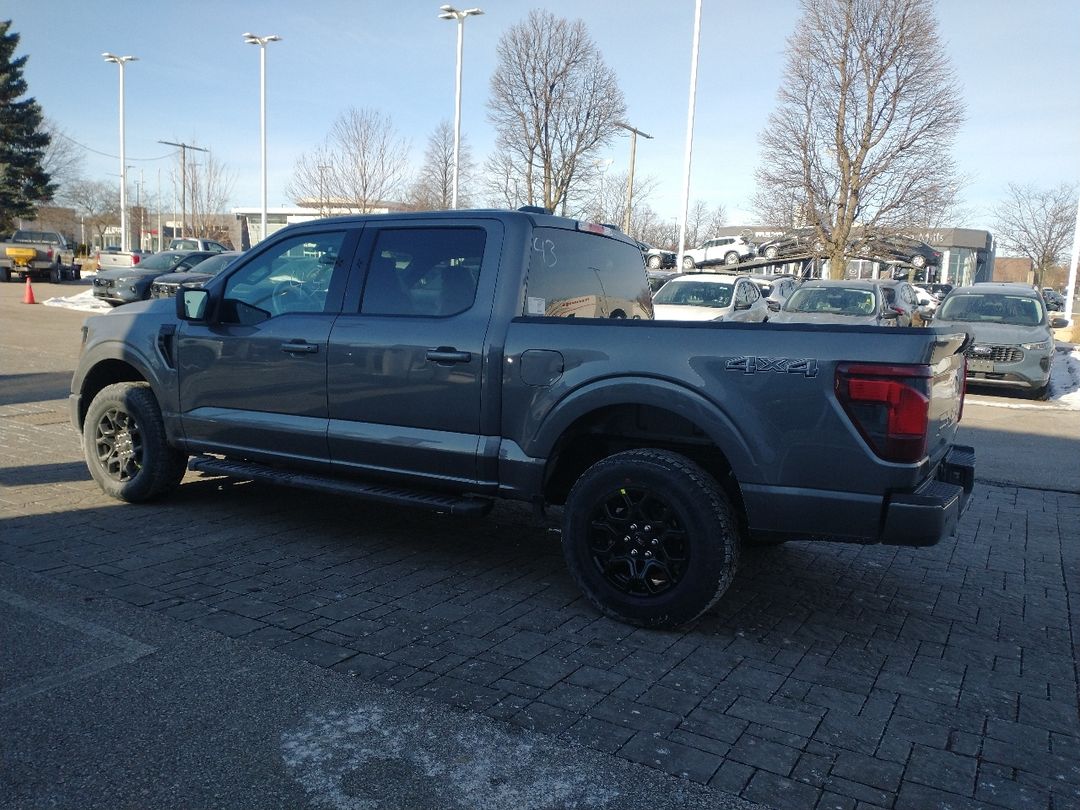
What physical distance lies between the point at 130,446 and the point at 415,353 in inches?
98.5

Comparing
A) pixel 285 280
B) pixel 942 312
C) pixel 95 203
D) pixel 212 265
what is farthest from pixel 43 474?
pixel 95 203

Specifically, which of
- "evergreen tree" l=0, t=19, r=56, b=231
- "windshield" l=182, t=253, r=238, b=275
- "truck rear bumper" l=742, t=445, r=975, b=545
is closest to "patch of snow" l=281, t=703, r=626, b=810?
"truck rear bumper" l=742, t=445, r=975, b=545

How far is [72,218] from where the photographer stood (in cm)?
7644

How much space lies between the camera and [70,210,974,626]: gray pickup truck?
3.81 metres

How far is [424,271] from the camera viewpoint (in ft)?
16.4

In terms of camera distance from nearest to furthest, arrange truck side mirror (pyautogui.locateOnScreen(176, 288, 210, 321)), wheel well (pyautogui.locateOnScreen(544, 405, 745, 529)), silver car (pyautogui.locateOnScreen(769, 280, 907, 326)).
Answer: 1. wheel well (pyautogui.locateOnScreen(544, 405, 745, 529))
2. truck side mirror (pyautogui.locateOnScreen(176, 288, 210, 321))
3. silver car (pyautogui.locateOnScreen(769, 280, 907, 326))

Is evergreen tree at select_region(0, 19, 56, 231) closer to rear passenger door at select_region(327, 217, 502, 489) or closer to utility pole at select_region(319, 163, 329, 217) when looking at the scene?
utility pole at select_region(319, 163, 329, 217)

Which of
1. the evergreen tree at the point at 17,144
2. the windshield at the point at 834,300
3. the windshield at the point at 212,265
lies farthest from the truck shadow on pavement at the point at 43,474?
the evergreen tree at the point at 17,144

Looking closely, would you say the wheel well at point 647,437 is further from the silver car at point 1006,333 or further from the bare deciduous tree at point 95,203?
the bare deciduous tree at point 95,203

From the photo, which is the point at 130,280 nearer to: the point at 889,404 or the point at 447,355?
the point at 447,355

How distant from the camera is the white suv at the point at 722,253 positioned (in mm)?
40781

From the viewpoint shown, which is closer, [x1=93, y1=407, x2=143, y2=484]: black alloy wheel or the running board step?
the running board step

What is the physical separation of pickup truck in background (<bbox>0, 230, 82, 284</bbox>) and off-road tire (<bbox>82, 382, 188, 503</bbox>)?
101 feet

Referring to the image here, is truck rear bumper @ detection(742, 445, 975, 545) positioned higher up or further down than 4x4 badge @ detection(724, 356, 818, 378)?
further down
